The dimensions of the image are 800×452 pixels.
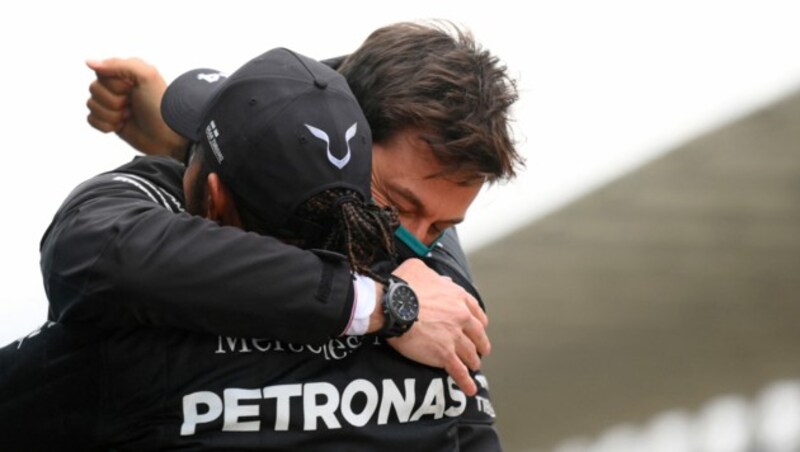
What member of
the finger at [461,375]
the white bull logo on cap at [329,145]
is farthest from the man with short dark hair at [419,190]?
the white bull logo on cap at [329,145]

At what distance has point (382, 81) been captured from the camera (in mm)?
2535

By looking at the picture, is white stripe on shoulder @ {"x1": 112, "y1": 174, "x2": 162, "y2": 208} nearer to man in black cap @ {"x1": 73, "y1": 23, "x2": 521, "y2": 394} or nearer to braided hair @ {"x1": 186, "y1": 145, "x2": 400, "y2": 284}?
braided hair @ {"x1": 186, "y1": 145, "x2": 400, "y2": 284}

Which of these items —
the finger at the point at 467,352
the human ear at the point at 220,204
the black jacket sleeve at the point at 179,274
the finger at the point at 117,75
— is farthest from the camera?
the finger at the point at 117,75

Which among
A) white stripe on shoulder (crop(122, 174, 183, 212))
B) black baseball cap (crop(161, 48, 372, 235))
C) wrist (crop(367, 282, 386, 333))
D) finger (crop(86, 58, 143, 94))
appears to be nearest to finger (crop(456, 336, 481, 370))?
wrist (crop(367, 282, 386, 333))

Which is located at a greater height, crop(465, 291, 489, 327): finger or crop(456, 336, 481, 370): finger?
crop(465, 291, 489, 327): finger

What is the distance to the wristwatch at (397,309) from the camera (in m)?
2.20

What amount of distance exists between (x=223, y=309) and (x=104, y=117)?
752mm

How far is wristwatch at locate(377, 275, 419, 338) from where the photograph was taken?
2195 mm

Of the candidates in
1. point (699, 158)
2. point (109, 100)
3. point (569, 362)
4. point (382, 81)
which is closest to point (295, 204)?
point (382, 81)

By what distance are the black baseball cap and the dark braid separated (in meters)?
0.01

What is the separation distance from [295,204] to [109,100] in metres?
0.73

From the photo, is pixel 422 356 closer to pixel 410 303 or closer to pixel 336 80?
pixel 410 303

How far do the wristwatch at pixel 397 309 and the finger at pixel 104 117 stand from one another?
0.72 meters

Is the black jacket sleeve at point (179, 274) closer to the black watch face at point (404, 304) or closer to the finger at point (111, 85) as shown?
the black watch face at point (404, 304)
